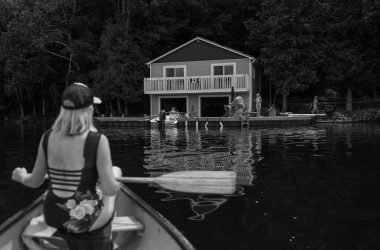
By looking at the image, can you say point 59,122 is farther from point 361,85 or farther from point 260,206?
point 361,85

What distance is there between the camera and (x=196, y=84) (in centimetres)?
3164

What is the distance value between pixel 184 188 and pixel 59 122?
5.28ft

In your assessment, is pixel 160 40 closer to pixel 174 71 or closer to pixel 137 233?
pixel 174 71

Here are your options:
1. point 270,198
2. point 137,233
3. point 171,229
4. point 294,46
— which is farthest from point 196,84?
point 171,229

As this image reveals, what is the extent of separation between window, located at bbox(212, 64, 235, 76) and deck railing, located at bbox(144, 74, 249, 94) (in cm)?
149

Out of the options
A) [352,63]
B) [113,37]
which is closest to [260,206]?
[352,63]

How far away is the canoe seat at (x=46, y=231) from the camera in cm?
348

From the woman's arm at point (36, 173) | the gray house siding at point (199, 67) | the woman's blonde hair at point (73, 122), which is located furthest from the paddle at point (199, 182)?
the gray house siding at point (199, 67)

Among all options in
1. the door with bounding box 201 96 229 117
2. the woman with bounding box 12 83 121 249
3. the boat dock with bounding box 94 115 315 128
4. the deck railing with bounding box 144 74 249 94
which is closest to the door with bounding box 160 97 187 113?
the door with bounding box 201 96 229 117

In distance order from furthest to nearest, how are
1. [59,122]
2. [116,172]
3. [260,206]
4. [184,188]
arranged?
1. [260,206]
2. [184,188]
3. [116,172]
4. [59,122]

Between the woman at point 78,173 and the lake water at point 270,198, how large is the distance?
2.14 metres

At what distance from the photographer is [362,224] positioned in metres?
5.90

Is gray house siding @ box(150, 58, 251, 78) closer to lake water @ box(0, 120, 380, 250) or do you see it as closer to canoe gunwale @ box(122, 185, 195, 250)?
lake water @ box(0, 120, 380, 250)

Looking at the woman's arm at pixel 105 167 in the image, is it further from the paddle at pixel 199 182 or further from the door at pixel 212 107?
the door at pixel 212 107
